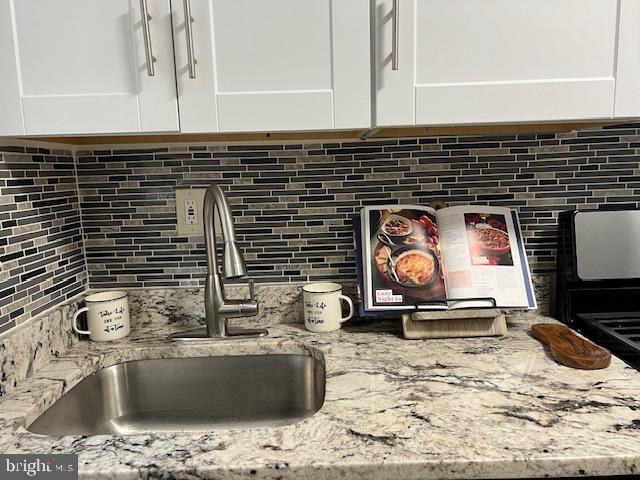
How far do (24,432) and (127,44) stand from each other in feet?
2.33

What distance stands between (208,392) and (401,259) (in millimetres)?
588

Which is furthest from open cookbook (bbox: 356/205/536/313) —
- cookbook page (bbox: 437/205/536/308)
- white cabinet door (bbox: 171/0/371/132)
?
white cabinet door (bbox: 171/0/371/132)

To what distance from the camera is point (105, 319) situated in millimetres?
1173

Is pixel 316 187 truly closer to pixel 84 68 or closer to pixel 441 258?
pixel 441 258

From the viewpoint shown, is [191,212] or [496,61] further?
[191,212]

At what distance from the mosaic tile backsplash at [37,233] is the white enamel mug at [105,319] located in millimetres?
82

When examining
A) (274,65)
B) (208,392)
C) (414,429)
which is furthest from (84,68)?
(414,429)

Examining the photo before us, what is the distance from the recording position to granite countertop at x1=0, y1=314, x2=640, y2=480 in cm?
68

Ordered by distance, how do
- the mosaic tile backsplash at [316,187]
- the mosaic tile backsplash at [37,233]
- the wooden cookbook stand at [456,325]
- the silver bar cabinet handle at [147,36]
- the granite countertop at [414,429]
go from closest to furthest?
the granite countertop at [414,429], the silver bar cabinet handle at [147,36], the mosaic tile backsplash at [37,233], the wooden cookbook stand at [456,325], the mosaic tile backsplash at [316,187]

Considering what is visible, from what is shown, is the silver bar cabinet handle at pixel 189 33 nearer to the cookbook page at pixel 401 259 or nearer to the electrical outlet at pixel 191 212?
the electrical outlet at pixel 191 212

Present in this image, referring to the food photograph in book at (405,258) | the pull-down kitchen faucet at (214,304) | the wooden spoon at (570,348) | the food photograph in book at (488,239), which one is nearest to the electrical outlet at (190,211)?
the pull-down kitchen faucet at (214,304)

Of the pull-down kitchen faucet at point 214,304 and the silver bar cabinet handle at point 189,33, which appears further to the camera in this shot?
the pull-down kitchen faucet at point 214,304

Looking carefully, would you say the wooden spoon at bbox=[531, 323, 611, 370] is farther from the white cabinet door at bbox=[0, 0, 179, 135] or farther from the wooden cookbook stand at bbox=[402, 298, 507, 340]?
the white cabinet door at bbox=[0, 0, 179, 135]

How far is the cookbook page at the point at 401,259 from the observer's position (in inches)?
45.2
